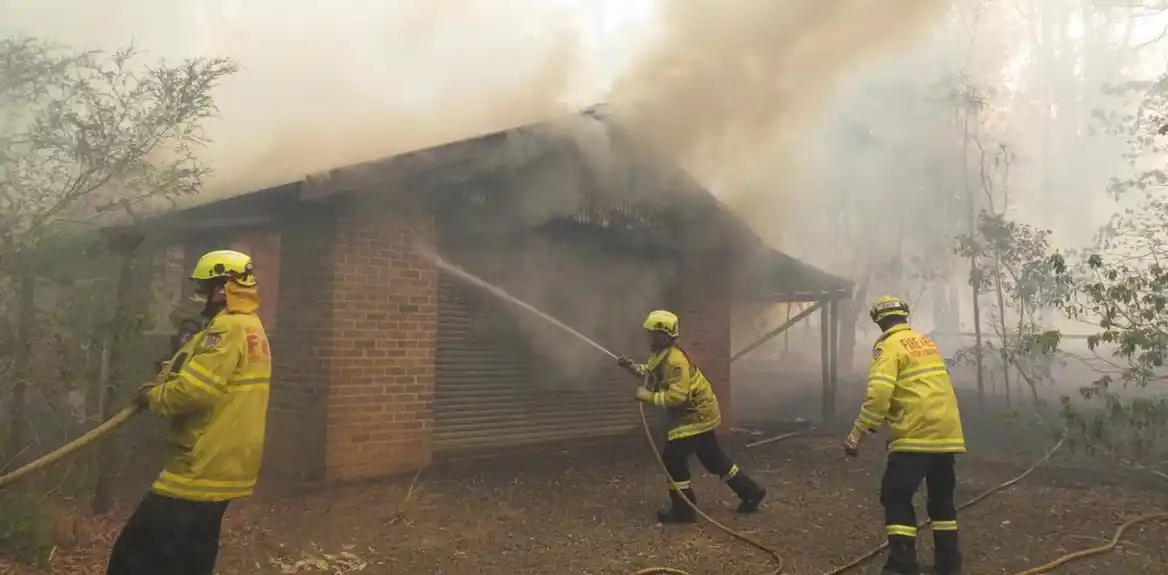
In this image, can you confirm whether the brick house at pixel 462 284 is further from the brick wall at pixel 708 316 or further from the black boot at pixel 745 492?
the black boot at pixel 745 492

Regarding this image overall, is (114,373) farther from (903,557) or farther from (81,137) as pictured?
(903,557)

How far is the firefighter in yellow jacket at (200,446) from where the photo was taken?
120 inches

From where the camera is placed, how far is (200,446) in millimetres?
3076

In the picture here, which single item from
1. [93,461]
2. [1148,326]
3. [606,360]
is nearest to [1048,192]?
[1148,326]

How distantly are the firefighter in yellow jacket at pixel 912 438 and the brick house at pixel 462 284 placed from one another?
391 centimetres

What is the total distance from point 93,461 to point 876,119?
54.3ft

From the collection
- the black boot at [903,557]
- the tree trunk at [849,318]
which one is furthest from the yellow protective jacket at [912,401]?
the tree trunk at [849,318]

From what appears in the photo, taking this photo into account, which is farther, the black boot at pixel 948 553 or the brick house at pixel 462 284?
the brick house at pixel 462 284

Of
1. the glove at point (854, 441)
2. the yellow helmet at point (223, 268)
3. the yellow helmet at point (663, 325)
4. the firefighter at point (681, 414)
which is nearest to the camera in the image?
the yellow helmet at point (223, 268)

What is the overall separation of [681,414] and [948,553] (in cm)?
205

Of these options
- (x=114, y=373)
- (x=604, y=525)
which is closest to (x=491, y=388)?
(x=604, y=525)

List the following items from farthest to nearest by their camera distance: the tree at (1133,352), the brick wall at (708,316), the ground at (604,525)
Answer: the brick wall at (708,316) < the tree at (1133,352) < the ground at (604,525)

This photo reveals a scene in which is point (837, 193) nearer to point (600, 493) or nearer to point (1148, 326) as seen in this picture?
point (1148, 326)

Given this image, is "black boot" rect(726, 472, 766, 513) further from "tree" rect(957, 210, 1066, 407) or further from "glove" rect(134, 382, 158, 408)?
"tree" rect(957, 210, 1066, 407)
